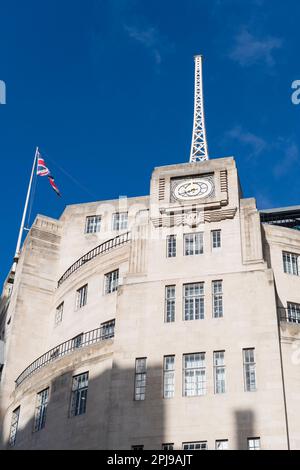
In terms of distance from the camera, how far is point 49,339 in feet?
177

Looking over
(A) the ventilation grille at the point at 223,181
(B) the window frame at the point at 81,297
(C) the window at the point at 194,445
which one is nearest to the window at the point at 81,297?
(B) the window frame at the point at 81,297

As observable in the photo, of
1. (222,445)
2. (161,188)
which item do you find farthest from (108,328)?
(222,445)

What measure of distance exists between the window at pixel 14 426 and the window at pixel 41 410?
2.51 metres

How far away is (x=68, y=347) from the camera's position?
50250 millimetres

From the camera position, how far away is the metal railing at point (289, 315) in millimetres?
45400

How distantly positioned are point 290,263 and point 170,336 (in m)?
11.1

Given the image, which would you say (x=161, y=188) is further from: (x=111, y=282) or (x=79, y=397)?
(x=79, y=397)

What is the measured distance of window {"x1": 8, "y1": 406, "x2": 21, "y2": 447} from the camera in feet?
158

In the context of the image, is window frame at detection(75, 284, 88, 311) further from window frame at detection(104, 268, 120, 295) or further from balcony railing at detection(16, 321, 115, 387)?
balcony railing at detection(16, 321, 115, 387)

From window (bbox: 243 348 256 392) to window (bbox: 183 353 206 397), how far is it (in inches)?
90.6

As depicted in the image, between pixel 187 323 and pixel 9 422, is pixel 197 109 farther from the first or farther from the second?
pixel 9 422

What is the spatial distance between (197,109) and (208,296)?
24819 millimetres

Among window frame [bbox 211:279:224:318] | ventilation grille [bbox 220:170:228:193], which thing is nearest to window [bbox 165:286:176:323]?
window frame [bbox 211:279:224:318]

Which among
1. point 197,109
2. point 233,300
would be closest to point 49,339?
point 233,300
